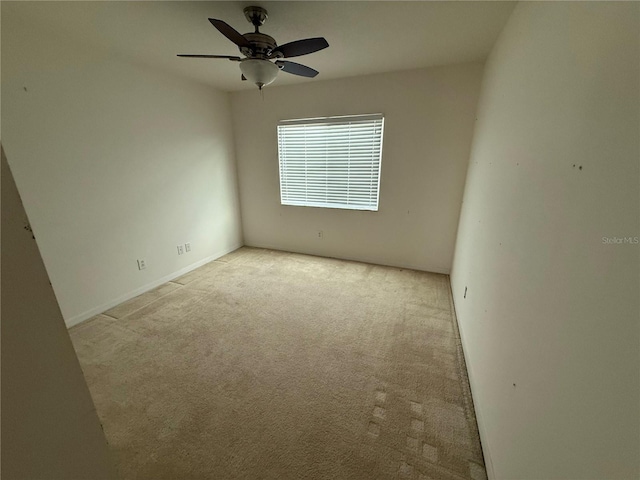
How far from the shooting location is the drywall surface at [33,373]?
1.56 feet

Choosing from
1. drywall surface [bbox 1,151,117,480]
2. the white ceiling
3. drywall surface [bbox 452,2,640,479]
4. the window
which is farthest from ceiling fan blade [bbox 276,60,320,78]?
drywall surface [bbox 1,151,117,480]

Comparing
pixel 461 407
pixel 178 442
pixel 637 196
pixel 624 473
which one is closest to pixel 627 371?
pixel 624 473

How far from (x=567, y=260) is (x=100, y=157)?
338 centimetres

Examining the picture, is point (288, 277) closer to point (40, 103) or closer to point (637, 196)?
point (40, 103)

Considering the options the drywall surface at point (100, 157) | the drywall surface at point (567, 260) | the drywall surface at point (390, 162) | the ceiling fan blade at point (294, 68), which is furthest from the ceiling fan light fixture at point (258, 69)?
the drywall surface at point (567, 260)

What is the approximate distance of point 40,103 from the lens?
6.45ft

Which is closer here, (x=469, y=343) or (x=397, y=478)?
(x=397, y=478)

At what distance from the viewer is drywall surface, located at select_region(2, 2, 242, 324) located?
1.90 metres

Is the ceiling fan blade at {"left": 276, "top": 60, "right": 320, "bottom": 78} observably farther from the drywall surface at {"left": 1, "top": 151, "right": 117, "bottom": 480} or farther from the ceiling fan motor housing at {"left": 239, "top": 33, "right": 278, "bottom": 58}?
the drywall surface at {"left": 1, "top": 151, "right": 117, "bottom": 480}

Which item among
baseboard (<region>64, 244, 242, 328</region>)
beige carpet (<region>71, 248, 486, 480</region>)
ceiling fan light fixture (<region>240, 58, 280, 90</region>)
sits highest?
ceiling fan light fixture (<region>240, 58, 280, 90</region>)

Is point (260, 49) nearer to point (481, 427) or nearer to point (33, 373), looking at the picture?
point (33, 373)

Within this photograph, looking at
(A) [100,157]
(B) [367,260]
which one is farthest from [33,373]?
(B) [367,260]

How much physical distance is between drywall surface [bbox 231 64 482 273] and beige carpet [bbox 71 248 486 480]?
32.8 inches

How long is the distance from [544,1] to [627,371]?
1.61m
